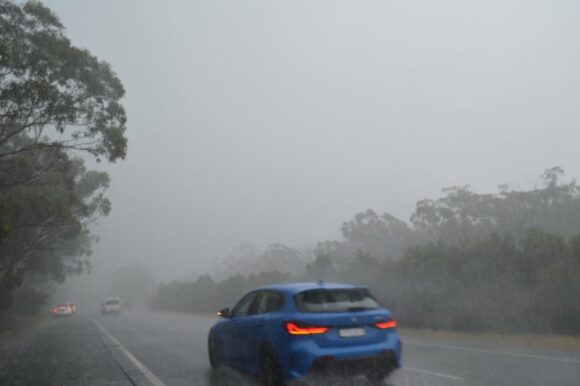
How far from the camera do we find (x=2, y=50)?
1722 centimetres

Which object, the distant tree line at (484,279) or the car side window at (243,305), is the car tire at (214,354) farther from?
the distant tree line at (484,279)

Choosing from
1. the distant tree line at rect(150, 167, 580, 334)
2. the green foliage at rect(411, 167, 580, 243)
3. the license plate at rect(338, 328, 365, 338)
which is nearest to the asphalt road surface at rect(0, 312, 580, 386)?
the license plate at rect(338, 328, 365, 338)

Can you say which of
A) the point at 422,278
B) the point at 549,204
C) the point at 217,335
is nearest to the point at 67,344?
the point at 217,335

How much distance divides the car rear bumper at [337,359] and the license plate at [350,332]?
16cm

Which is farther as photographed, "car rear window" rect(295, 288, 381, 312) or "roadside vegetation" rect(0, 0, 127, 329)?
"roadside vegetation" rect(0, 0, 127, 329)

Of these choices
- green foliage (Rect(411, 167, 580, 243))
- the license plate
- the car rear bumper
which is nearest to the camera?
the car rear bumper

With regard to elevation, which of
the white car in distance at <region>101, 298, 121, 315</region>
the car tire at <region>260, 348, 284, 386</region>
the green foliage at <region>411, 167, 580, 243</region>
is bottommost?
the white car in distance at <region>101, 298, 121, 315</region>

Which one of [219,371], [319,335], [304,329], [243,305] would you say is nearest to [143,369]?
[219,371]

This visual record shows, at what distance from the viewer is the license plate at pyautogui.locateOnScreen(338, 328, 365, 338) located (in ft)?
23.6

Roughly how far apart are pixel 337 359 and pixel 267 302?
1.61 meters

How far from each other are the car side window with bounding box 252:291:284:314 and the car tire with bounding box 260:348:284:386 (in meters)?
0.60

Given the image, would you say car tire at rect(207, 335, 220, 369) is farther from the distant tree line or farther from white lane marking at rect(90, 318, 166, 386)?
the distant tree line

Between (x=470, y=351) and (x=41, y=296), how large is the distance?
50.7m

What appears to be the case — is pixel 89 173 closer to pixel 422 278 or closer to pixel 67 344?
pixel 67 344
